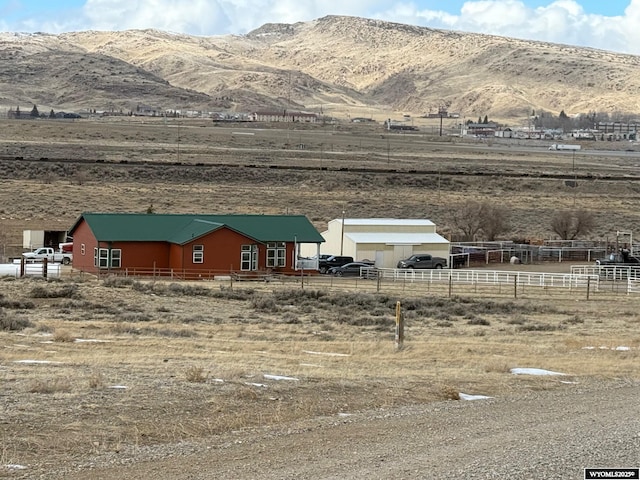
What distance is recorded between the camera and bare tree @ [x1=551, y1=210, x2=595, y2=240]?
227 ft

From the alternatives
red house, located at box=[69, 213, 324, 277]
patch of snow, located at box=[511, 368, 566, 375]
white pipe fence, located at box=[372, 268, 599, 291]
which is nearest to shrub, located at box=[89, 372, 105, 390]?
patch of snow, located at box=[511, 368, 566, 375]

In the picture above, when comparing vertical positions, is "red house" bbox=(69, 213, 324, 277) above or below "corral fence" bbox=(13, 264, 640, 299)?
above

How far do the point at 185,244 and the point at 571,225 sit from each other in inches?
1396

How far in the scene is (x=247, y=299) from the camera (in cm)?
3659

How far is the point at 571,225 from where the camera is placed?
235 feet

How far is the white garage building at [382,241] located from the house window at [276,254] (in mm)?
5091

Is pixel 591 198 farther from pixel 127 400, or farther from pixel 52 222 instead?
pixel 127 400

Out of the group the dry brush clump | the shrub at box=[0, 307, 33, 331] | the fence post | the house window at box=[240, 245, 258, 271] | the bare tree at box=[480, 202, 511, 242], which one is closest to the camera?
the dry brush clump

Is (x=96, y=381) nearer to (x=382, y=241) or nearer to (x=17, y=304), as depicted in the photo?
(x=17, y=304)

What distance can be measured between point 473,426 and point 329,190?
258 feet

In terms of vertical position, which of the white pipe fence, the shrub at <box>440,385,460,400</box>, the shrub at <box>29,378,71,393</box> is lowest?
the shrub at <box>440,385,460,400</box>

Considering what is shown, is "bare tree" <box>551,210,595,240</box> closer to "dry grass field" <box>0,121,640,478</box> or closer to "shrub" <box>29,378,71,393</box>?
"dry grass field" <box>0,121,640,478</box>

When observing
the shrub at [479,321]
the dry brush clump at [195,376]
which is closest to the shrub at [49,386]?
the dry brush clump at [195,376]

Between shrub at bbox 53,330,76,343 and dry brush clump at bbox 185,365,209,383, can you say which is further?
shrub at bbox 53,330,76,343
